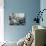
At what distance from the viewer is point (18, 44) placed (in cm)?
385

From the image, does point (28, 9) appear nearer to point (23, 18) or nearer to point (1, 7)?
point (23, 18)

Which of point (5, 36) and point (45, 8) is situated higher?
point (45, 8)

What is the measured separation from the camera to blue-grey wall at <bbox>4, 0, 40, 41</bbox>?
5621 millimetres

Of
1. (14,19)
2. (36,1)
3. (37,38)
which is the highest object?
(36,1)

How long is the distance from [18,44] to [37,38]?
53.2 inches

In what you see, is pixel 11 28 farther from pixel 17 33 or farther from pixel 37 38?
pixel 37 38

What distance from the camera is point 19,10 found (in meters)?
5.66

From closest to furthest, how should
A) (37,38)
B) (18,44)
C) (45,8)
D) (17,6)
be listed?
(37,38)
(18,44)
(45,8)
(17,6)

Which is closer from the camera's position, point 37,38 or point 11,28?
point 37,38

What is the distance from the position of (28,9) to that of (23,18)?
0.43m

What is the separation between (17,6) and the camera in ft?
18.5

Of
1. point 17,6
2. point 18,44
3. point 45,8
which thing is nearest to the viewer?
point 18,44

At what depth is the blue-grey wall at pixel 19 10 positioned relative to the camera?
5.62m

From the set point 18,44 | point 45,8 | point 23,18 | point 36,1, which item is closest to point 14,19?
point 23,18
